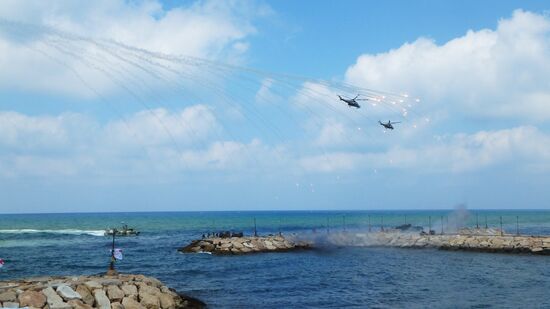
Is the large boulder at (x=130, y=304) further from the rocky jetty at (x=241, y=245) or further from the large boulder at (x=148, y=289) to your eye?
the rocky jetty at (x=241, y=245)

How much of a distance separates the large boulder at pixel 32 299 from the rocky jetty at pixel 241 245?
4849cm

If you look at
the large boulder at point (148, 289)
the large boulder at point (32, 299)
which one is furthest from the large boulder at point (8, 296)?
the large boulder at point (148, 289)

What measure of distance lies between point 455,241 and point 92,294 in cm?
6362

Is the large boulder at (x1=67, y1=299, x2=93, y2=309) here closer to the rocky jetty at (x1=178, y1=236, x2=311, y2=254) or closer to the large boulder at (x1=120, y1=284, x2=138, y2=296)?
the large boulder at (x1=120, y1=284, x2=138, y2=296)

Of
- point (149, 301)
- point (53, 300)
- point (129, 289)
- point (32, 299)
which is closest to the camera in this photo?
point (32, 299)

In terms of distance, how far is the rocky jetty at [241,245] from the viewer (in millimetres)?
Result: 78625

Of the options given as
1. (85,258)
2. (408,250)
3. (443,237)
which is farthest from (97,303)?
(443,237)

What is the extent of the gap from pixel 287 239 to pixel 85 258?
115 ft

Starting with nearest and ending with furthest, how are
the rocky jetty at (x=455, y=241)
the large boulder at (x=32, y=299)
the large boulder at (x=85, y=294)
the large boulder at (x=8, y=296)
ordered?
the large boulder at (x=8, y=296), the large boulder at (x=32, y=299), the large boulder at (x=85, y=294), the rocky jetty at (x=455, y=241)

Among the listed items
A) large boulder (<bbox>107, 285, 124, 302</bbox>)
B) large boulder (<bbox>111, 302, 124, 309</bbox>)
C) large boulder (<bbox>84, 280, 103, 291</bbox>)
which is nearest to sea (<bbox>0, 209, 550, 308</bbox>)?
large boulder (<bbox>107, 285, 124, 302</bbox>)

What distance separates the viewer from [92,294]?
32.5 metres

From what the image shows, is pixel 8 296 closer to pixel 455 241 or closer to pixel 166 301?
pixel 166 301

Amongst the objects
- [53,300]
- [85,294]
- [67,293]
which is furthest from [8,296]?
[85,294]

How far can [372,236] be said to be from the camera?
92.5 m
